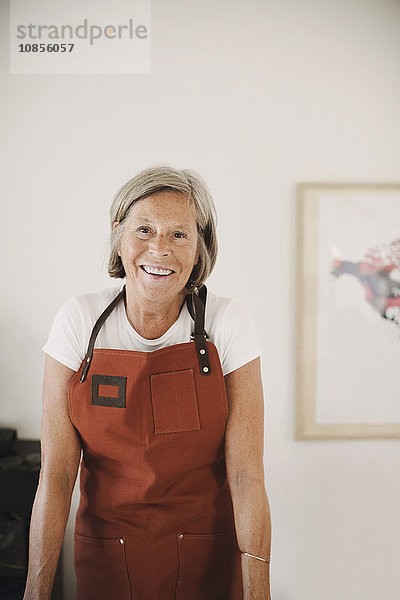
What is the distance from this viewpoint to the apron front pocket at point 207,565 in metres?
1.32

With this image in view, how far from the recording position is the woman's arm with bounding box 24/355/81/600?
1.19 m

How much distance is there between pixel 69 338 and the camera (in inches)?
49.0

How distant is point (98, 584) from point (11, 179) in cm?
109

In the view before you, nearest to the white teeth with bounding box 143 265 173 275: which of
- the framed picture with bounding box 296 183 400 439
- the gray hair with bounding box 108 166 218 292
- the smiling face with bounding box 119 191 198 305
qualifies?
the smiling face with bounding box 119 191 198 305

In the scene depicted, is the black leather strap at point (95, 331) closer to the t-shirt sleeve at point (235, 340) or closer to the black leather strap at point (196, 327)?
the black leather strap at point (196, 327)

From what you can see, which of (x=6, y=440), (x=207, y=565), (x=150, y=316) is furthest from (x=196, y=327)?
(x=6, y=440)

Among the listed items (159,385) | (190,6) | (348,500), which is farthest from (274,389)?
(190,6)

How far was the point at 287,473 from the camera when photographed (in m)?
1.72

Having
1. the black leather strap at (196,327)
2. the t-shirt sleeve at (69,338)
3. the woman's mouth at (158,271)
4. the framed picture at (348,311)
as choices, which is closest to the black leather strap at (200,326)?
the black leather strap at (196,327)

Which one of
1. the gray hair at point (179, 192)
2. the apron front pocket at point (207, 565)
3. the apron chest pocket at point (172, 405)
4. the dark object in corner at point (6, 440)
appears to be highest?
→ the gray hair at point (179, 192)

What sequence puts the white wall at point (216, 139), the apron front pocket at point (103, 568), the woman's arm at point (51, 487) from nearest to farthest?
1. the woman's arm at point (51, 487)
2. the apron front pocket at point (103, 568)
3. the white wall at point (216, 139)

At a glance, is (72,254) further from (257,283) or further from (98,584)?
(98,584)

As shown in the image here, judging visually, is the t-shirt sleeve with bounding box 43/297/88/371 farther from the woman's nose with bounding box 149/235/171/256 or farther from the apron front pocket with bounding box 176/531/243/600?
the apron front pocket with bounding box 176/531/243/600

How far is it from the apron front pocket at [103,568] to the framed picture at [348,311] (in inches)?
25.9
